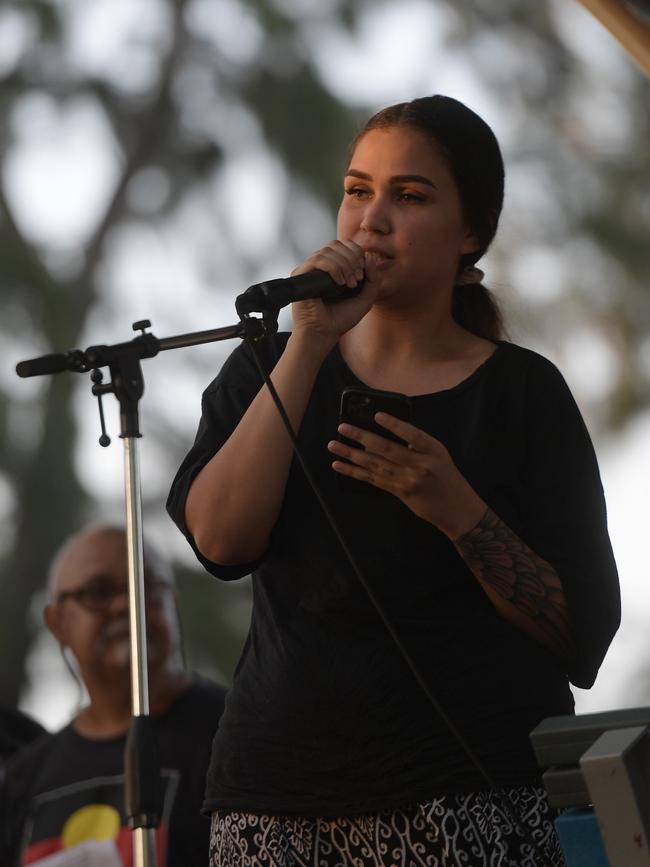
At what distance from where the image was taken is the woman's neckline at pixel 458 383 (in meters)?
2.15

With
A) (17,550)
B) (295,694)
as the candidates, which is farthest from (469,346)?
(17,550)

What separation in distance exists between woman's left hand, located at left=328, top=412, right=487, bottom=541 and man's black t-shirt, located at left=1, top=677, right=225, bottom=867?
5.76ft

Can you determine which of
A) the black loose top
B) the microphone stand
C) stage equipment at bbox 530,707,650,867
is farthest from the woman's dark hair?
stage equipment at bbox 530,707,650,867

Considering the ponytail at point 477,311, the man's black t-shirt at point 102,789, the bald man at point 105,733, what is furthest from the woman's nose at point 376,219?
the man's black t-shirt at point 102,789

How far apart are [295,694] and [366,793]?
163mm

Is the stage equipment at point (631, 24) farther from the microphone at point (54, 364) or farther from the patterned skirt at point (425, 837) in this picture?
the patterned skirt at point (425, 837)

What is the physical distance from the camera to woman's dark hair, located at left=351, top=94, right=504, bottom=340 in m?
2.28

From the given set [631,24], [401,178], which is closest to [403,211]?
[401,178]

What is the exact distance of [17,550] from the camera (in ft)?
25.4

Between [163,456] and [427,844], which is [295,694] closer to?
[427,844]

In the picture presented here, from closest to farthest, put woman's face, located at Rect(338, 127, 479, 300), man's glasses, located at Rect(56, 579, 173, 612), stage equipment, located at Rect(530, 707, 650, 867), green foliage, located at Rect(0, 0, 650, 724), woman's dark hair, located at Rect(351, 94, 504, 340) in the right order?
stage equipment, located at Rect(530, 707, 650, 867), woman's face, located at Rect(338, 127, 479, 300), woman's dark hair, located at Rect(351, 94, 504, 340), man's glasses, located at Rect(56, 579, 173, 612), green foliage, located at Rect(0, 0, 650, 724)

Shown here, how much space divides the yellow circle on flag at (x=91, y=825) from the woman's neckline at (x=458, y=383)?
1.83m

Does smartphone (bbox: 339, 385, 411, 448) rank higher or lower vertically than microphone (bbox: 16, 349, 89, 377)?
lower

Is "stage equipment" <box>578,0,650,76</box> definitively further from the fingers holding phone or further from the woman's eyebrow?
the fingers holding phone
